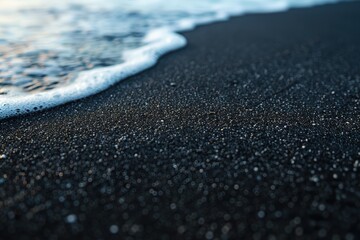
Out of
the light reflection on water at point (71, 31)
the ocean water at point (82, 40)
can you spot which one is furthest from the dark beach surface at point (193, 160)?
the light reflection on water at point (71, 31)

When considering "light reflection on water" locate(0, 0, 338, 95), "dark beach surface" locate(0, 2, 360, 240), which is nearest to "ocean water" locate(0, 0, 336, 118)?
"light reflection on water" locate(0, 0, 338, 95)

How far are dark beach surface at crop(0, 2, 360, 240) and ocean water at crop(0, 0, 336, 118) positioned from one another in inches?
12.4

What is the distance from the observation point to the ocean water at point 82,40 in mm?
3240

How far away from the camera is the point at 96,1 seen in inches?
344

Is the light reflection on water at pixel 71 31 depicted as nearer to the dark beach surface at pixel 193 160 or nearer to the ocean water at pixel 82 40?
the ocean water at pixel 82 40

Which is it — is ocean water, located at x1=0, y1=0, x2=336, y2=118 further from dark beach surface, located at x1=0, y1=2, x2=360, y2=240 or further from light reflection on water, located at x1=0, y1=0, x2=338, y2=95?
dark beach surface, located at x1=0, y1=2, x2=360, y2=240

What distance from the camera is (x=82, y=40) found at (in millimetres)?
4949

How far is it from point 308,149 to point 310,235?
0.81m

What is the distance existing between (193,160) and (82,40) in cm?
368

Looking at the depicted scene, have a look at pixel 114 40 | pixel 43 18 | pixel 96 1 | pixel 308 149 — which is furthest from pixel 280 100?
pixel 96 1

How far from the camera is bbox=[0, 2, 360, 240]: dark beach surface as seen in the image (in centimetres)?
162

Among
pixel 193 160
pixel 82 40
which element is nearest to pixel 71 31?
pixel 82 40

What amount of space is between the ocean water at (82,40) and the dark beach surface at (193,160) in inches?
12.4

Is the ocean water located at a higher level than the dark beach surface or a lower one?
higher
